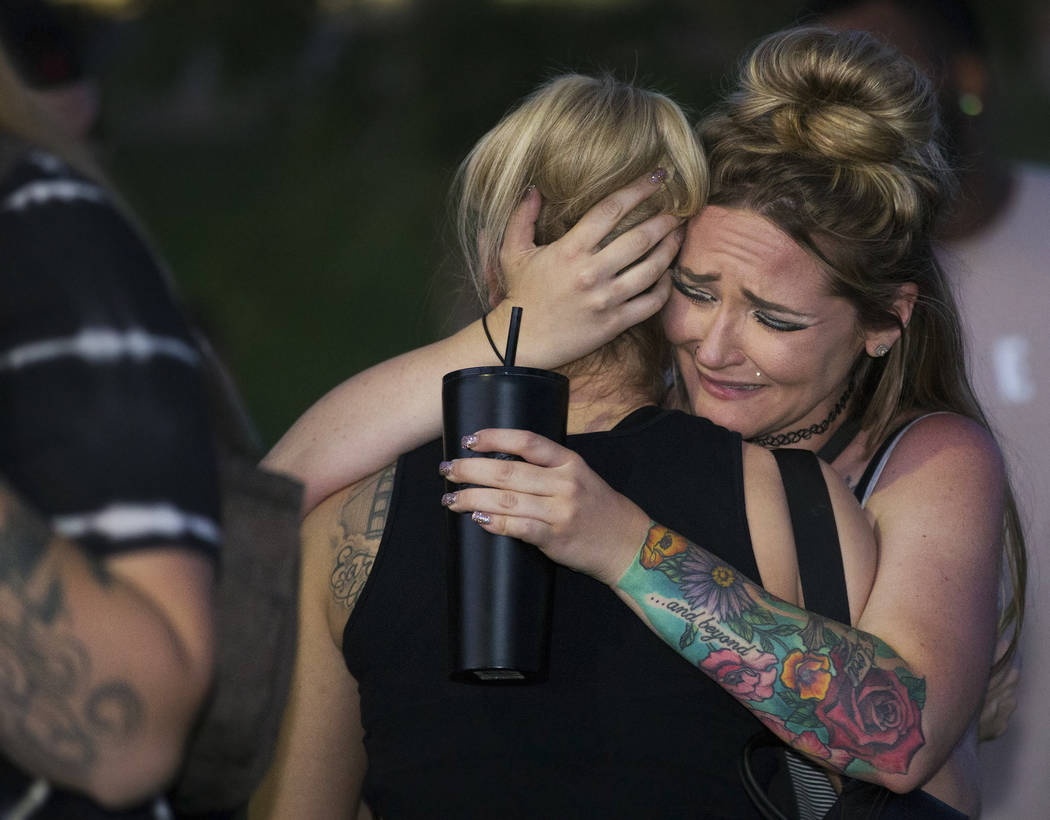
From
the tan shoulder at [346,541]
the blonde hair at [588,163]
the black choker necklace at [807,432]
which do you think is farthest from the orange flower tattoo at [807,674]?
the black choker necklace at [807,432]

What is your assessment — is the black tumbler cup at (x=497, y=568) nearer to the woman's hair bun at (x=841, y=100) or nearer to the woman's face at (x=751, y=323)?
the woman's face at (x=751, y=323)

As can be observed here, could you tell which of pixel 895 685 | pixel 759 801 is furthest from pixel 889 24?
pixel 759 801

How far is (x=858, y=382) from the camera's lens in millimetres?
2078

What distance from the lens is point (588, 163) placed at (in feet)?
5.26

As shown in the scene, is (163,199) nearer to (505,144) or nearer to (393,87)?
(393,87)

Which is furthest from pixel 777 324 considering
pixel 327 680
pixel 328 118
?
pixel 328 118

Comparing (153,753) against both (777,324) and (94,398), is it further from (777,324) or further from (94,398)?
(777,324)

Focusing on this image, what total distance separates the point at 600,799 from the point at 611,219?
72cm

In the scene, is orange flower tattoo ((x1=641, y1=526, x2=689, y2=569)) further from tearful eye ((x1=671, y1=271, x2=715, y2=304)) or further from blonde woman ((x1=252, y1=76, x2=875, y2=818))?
tearful eye ((x1=671, y1=271, x2=715, y2=304))

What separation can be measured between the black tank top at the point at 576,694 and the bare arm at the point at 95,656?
24.9 inches

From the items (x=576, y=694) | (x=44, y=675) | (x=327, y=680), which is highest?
(x=44, y=675)

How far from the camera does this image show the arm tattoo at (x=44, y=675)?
0.80m

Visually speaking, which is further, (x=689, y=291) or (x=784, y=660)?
(x=689, y=291)

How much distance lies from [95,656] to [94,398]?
172mm
